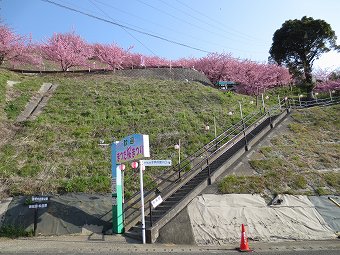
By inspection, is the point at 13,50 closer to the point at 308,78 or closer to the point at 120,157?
the point at 120,157

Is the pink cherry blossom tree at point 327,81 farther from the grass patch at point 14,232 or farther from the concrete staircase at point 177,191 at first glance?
the grass patch at point 14,232

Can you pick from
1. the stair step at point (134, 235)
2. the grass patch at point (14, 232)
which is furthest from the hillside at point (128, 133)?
the stair step at point (134, 235)

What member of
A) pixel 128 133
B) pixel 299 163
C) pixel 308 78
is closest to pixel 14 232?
pixel 128 133

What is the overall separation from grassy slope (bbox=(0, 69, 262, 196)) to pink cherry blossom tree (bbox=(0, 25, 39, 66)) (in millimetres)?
6204

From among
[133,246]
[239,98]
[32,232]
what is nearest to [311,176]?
[133,246]

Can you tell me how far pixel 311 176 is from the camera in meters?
14.8

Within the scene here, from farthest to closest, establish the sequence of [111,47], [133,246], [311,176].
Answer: [111,47] < [311,176] < [133,246]

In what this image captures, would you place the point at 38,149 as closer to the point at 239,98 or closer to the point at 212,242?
the point at 212,242

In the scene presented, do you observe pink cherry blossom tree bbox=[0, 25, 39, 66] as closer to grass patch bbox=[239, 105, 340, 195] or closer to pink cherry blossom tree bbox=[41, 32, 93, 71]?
pink cherry blossom tree bbox=[41, 32, 93, 71]

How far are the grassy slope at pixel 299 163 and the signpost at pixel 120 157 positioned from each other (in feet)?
13.7

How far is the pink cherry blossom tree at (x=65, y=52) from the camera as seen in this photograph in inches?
1412

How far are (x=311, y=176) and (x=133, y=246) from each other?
916 centimetres

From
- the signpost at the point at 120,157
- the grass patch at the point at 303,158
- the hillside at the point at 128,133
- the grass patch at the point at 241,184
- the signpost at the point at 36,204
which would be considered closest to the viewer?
the signpost at the point at 120,157

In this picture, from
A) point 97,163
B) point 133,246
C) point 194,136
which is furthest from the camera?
point 194,136
